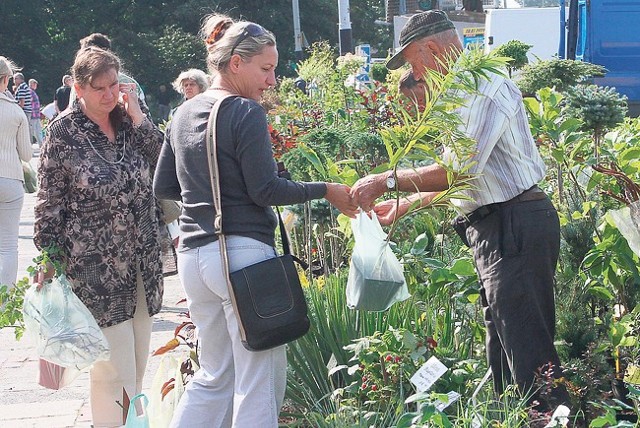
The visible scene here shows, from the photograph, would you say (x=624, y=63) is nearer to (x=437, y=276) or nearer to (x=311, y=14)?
(x=437, y=276)

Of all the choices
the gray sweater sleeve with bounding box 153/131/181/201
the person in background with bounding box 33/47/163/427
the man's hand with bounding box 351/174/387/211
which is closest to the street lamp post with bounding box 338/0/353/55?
the person in background with bounding box 33/47/163/427

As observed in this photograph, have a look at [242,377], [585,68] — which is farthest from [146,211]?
[585,68]

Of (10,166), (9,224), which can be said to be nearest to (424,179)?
(10,166)

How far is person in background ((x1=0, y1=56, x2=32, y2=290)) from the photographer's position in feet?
24.3

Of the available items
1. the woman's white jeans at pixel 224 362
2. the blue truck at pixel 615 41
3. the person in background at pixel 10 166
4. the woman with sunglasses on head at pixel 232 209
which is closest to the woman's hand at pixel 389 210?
the woman with sunglasses on head at pixel 232 209

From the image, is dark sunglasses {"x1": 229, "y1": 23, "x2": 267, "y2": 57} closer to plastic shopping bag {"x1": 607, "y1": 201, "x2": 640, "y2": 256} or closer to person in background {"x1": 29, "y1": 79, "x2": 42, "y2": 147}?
plastic shopping bag {"x1": 607, "y1": 201, "x2": 640, "y2": 256}

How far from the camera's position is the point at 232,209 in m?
3.62

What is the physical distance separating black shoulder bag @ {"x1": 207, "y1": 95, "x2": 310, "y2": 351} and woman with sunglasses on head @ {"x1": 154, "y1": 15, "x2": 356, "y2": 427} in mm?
36

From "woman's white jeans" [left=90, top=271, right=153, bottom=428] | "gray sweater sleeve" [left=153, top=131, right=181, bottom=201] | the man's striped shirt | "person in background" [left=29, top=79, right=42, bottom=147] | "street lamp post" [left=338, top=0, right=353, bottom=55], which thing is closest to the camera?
the man's striped shirt

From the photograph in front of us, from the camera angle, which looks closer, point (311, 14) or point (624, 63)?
point (624, 63)

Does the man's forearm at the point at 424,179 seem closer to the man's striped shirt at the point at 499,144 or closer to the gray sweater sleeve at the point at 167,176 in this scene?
the man's striped shirt at the point at 499,144

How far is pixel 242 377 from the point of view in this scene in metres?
3.68

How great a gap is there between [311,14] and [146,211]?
1713 inches

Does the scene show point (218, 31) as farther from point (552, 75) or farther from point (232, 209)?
point (552, 75)
